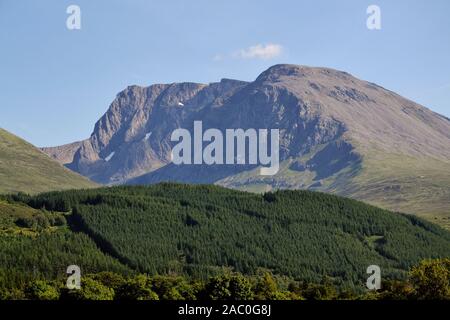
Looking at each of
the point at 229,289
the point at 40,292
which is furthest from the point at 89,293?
the point at 229,289

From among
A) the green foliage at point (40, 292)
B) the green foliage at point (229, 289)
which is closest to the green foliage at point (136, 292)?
the green foliage at point (229, 289)

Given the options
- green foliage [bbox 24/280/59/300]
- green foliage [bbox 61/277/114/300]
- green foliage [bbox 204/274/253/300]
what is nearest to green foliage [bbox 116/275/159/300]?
green foliage [bbox 61/277/114/300]

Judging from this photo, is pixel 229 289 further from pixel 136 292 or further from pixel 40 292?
pixel 40 292

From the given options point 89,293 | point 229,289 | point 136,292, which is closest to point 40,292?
point 89,293

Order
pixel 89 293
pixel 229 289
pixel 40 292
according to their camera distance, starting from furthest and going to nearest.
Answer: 1. pixel 40 292
2. pixel 89 293
3. pixel 229 289

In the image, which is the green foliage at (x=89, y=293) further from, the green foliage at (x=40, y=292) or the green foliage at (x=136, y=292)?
the green foliage at (x=136, y=292)

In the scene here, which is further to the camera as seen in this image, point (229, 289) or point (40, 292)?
point (40, 292)

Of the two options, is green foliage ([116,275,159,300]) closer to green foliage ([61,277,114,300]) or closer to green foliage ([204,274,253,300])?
green foliage ([61,277,114,300])

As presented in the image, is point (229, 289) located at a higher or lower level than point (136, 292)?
higher

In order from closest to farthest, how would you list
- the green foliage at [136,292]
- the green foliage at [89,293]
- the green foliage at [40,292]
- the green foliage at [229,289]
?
the green foliage at [229,289]
the green foliage at [89,293]
the green foliage at [136,292]
the green foliage at [40,292]

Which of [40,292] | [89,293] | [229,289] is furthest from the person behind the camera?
[40,292]

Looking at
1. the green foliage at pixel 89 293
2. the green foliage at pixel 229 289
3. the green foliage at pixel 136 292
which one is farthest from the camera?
the green foliage at pixel 136 292
